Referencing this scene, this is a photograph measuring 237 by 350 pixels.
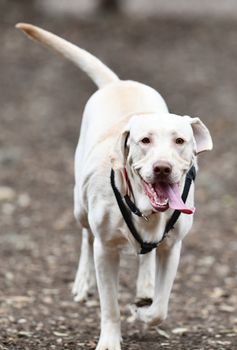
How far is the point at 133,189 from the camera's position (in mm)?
4602

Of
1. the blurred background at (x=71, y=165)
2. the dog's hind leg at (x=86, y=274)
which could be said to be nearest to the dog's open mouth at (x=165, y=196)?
the blurred background at (x=71, y=165)

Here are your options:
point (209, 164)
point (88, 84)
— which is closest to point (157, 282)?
point (209, 164)

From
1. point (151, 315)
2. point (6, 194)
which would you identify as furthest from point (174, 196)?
point (6, 194)

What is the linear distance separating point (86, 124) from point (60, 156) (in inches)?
244

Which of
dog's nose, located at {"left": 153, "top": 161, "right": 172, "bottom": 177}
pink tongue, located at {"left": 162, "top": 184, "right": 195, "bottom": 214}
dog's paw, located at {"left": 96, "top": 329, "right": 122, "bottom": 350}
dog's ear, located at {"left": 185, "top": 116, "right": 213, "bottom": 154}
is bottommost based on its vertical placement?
dog's paw, located at {"left": 96, "top": 329, "right": 122, "bottom": 350}

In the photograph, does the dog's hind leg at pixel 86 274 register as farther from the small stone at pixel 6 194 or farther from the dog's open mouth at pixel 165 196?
the small stone at pixel 6 194

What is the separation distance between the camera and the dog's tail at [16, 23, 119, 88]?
6207 millimetres

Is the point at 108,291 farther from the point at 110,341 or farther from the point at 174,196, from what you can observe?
the point at 174,196

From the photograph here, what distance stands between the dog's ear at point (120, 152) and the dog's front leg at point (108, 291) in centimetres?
67

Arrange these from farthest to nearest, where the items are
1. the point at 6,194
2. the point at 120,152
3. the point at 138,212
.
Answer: the point at 6,194, the point at 138,212, the point at 120,152

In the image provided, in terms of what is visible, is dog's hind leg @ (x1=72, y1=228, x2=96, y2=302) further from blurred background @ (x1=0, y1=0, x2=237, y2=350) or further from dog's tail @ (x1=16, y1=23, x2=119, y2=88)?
dog's tail @ (x1=16, y1=23, x2=119, y2=88)

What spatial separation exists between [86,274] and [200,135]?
1915 millimetres

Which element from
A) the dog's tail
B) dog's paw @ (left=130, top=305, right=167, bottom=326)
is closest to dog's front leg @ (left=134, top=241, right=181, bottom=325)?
dog's paw @ (left=130, top=305, right=167, bottom=326)

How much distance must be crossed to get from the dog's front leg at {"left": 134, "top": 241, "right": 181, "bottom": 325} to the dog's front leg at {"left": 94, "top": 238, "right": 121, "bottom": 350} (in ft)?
0.72
